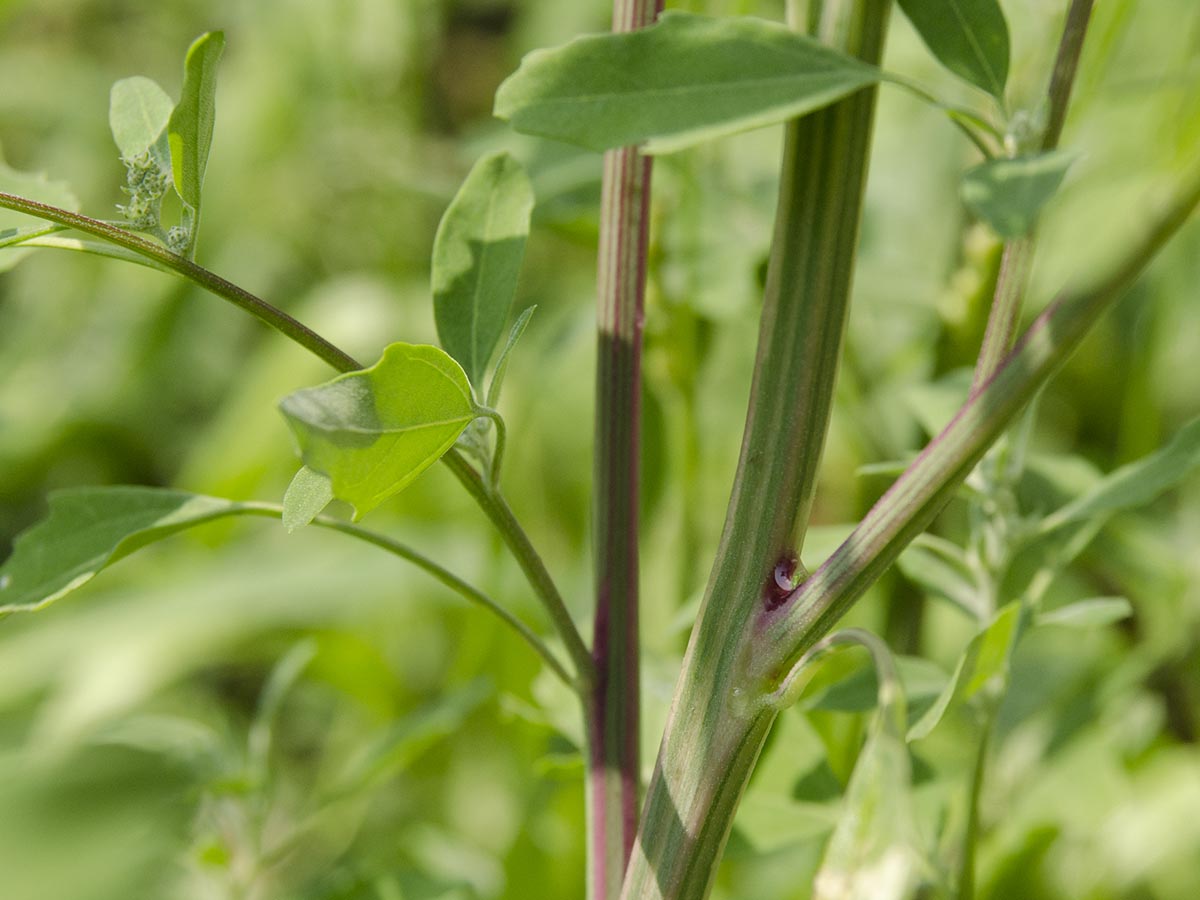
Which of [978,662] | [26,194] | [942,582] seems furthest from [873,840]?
[26,194]

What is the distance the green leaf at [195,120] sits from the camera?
261mm

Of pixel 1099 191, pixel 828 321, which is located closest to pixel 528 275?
pixel 1099 191

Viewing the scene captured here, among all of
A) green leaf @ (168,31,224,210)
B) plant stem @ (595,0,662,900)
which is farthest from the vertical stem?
green leaf @ (168,31,224,210)

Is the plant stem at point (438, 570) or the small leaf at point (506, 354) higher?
the small leaf at point (506, 354)

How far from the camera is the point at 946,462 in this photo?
0.26 m

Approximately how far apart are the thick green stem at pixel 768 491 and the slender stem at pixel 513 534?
37 mm

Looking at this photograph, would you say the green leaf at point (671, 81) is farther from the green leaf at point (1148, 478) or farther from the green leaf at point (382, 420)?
the green leaf at point (1148, 478)

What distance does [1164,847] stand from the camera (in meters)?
0.64

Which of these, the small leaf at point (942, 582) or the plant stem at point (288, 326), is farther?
the small leaf at point (942, 582)

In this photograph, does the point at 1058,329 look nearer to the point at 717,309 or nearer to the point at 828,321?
the point at 828,321

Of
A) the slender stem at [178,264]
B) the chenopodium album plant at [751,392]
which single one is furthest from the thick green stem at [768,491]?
the slender stem at [178,264]

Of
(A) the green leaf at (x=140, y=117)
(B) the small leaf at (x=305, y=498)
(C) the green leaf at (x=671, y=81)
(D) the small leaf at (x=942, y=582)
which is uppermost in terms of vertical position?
(C) the green leaf at (x=671, y=81)

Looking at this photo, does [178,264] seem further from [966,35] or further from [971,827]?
[971,827]

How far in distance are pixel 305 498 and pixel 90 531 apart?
10 centimetres
